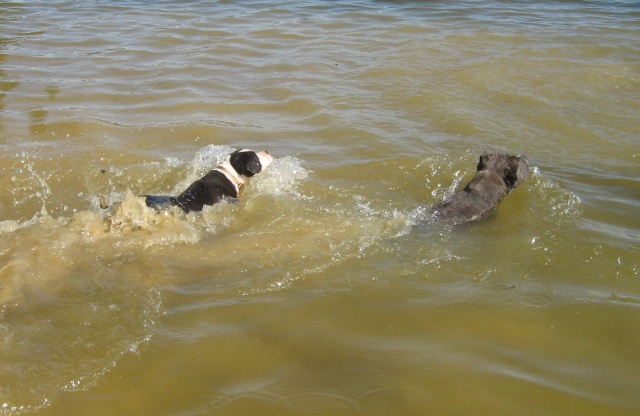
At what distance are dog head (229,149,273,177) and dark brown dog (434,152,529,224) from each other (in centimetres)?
185

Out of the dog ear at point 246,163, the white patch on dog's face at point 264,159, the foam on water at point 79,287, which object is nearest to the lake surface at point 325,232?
the foam on water at point 79,287

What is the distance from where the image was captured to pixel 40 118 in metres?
7.89

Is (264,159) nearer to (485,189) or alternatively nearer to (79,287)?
(485,189)

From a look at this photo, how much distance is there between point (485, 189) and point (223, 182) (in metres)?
2.53

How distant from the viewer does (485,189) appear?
5668mm

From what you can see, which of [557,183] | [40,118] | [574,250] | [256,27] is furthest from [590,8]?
[40,118]

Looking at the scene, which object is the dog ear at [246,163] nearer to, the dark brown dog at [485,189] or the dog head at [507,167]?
the dark brown dog at [485,189]

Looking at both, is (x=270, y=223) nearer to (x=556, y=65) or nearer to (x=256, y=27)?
(x=556, y=65)

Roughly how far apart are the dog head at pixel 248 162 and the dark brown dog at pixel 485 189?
1.85 m

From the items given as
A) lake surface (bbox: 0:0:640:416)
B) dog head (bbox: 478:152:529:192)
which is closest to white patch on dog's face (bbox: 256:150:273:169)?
lake surface (bbox: 0:0:640:416)

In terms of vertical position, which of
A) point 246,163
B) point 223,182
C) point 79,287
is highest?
point 246,163

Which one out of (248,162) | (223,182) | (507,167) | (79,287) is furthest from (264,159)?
(79,287)

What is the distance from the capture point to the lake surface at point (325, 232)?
3.30m

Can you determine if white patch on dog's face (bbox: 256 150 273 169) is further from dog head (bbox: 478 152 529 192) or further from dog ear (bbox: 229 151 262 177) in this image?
dog head (bbox: 478 152 529 192)
